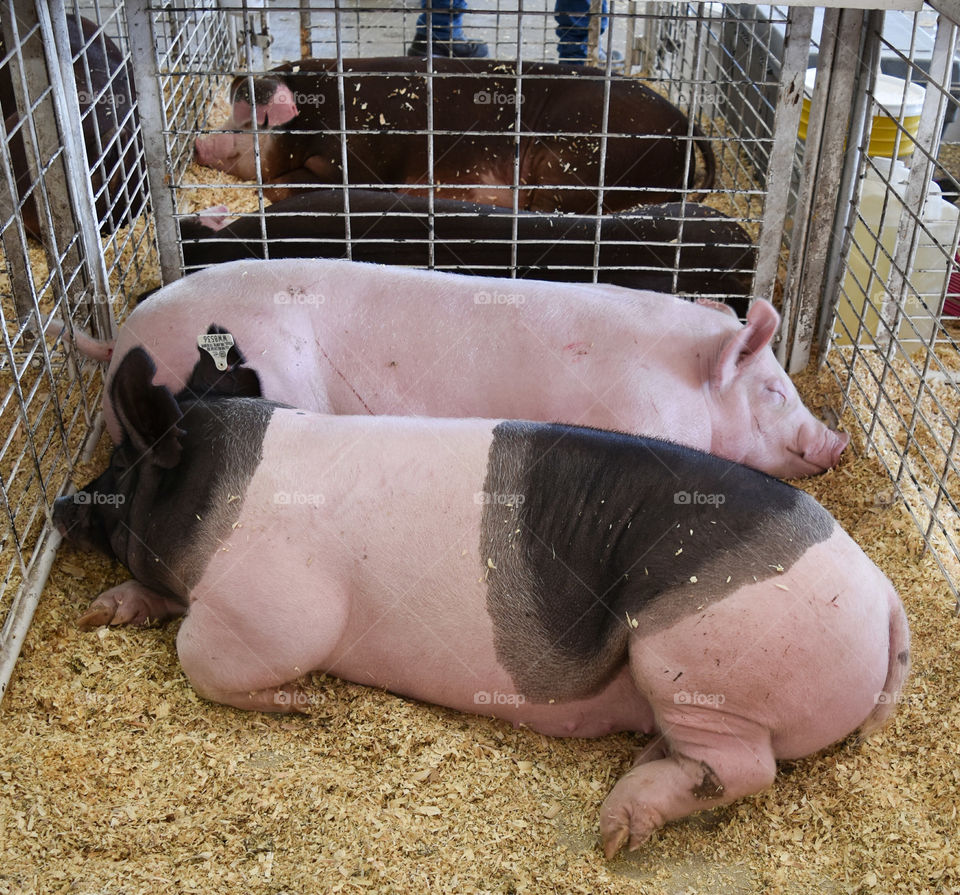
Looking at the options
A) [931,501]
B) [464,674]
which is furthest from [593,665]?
[931,501]

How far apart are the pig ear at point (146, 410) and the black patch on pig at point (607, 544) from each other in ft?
2.45

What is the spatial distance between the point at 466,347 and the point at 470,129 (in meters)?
2.13

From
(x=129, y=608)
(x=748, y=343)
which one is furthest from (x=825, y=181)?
(x=129, y=608)

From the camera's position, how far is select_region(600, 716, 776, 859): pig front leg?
7.36 feet

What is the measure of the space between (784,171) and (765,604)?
189cm

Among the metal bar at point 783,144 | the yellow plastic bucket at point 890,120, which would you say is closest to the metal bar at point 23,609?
the metal bar at point 783,144

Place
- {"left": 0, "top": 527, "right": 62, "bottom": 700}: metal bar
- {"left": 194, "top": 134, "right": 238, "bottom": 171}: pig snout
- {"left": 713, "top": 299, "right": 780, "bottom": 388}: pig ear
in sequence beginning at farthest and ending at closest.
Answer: {"left": 194, "top": 134, "right": 238, "bottom": 171}: pig snout → {"left": 713, "top": 299, "right": 780, "bottom": 388}: pig ear → {"left": 0, "top": 527, "right": 62, "bottom": 700}: metal bar

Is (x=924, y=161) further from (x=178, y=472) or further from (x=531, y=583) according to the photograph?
(x=178, y=472)

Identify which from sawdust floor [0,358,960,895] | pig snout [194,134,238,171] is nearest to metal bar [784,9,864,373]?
sawdust floor [0,358,960,895]

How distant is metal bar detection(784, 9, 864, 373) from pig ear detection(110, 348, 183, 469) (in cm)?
226

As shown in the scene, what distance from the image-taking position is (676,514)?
93.0 inches

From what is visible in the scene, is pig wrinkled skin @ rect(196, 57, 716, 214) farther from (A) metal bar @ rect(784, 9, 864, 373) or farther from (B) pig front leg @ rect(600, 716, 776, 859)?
(B) pig front leg @ rect(600, 716, 776, 859)

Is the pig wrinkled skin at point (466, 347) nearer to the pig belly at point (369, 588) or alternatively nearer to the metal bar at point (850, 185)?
the pig belly at point (369, 588)

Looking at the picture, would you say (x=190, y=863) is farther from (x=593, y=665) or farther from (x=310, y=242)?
(x=310, y=242)
